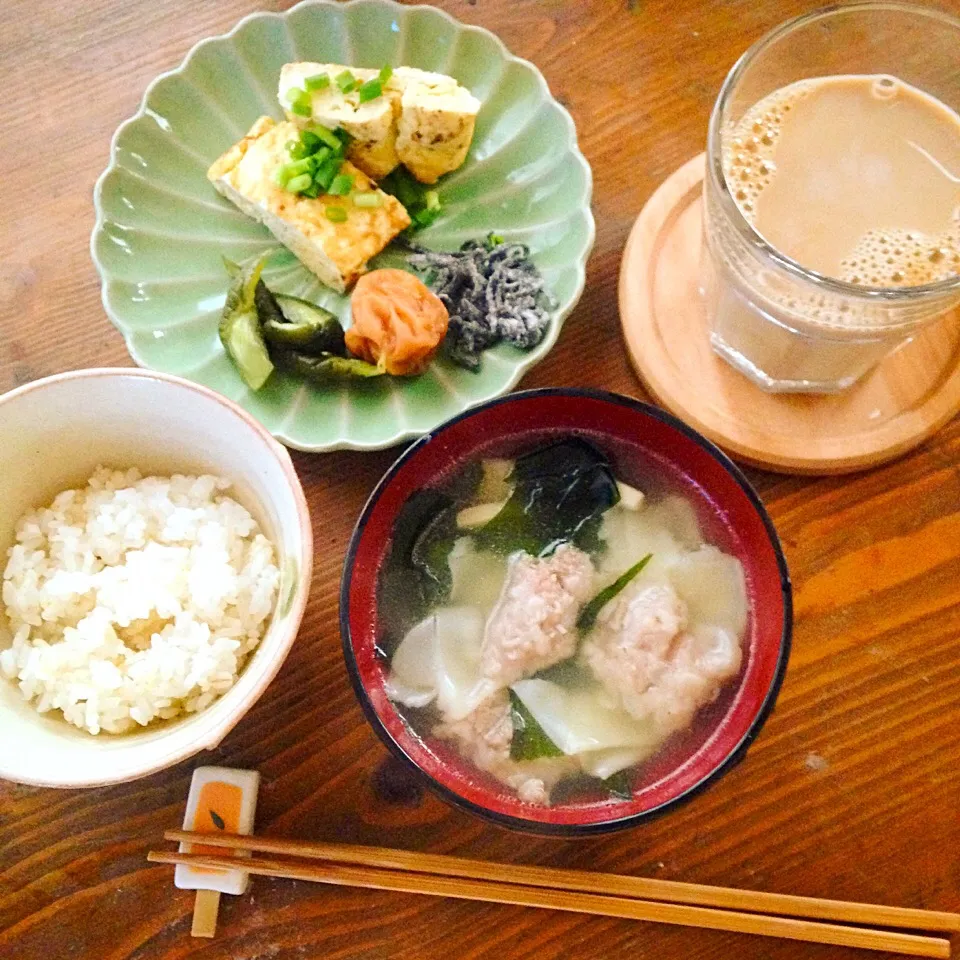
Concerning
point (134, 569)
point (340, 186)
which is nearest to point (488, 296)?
point (340, 186)

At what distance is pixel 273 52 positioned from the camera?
1.49 meters

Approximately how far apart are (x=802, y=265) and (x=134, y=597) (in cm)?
94

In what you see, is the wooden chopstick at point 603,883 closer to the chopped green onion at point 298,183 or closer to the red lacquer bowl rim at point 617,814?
the red lacquer bowl rim at point 617,814

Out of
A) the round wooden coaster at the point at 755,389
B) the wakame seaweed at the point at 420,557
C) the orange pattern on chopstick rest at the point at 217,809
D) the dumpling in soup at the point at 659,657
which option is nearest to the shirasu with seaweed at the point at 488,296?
the round wooden coaster at the point at 755,389

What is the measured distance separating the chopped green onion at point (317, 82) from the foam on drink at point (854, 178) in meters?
0.66

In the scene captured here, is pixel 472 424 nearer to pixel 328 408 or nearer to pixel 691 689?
pixel 328 408

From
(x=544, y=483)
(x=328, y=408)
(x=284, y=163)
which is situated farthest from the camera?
(x=284, y=163)

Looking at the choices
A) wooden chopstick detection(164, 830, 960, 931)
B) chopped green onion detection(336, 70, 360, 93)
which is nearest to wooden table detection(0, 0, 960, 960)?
wooden chopstick detection(164, 830, 960, 931)

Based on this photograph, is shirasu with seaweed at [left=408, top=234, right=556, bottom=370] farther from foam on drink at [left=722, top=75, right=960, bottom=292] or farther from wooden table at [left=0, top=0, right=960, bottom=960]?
foam on drink at [left=722, top=75, right=960, bottom=292]

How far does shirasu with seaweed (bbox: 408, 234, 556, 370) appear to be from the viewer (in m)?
1.30

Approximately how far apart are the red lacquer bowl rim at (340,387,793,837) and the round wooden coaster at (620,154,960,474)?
9.0 inches

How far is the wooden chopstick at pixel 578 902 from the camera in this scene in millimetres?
1085

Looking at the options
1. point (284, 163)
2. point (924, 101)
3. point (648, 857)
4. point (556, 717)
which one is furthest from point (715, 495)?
point (284, 163)

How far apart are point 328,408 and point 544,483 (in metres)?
0.36
